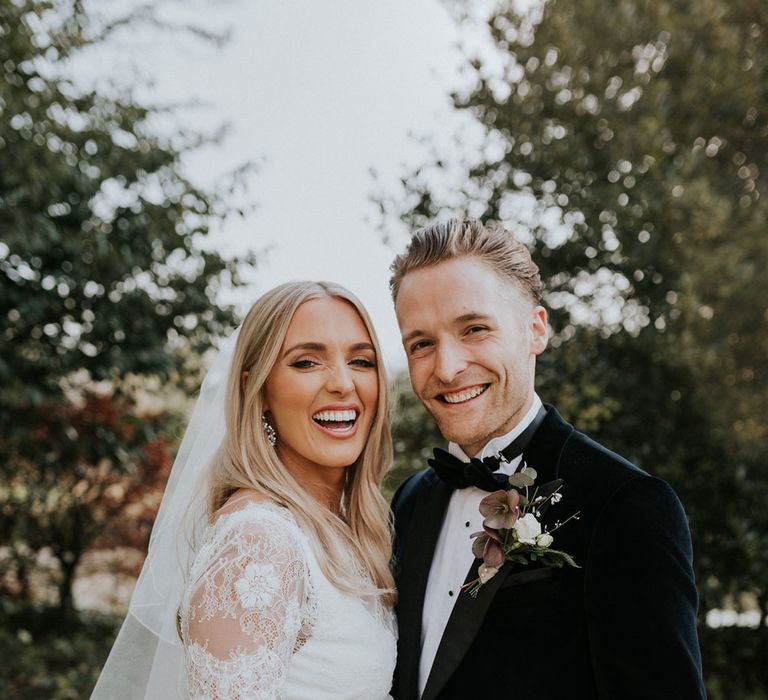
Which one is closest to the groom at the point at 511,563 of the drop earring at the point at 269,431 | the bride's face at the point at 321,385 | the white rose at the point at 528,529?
the white rose at the point at 528,529

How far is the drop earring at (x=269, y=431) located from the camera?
2887 mm

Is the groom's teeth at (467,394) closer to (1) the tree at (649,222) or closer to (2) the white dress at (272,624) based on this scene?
(2) the white dress at (272,624)

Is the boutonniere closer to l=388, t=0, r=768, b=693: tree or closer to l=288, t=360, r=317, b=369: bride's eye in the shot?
l=288, t=360, r=317, b=369: bride's eye

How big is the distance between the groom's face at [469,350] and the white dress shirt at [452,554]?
0.17 feet

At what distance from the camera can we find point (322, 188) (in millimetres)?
5941

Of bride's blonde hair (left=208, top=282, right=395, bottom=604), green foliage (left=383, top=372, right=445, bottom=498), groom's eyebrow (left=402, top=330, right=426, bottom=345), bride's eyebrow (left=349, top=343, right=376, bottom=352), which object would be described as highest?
green foliage (left=383, top=372, right=445, bottom=498)

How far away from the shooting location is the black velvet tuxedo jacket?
2.06 metres

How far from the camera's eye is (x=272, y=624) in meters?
2.28

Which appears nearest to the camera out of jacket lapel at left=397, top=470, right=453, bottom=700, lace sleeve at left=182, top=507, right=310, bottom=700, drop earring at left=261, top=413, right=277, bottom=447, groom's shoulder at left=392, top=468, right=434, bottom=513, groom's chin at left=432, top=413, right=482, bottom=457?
lace sleeve at left=182, top=507, right=310, bottom=700

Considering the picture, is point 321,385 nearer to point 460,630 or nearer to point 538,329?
point 538,329

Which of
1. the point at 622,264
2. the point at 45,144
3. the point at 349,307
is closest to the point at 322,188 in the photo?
the point at 45,144

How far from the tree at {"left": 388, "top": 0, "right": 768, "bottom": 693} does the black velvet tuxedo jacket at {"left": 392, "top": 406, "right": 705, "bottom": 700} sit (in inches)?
102

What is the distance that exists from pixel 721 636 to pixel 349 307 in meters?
4.05

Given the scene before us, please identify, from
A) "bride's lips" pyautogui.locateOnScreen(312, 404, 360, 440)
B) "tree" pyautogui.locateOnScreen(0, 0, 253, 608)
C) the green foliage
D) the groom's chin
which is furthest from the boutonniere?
"tree" pyautogui.locateOnScreen(0, 0, 253, 608)
